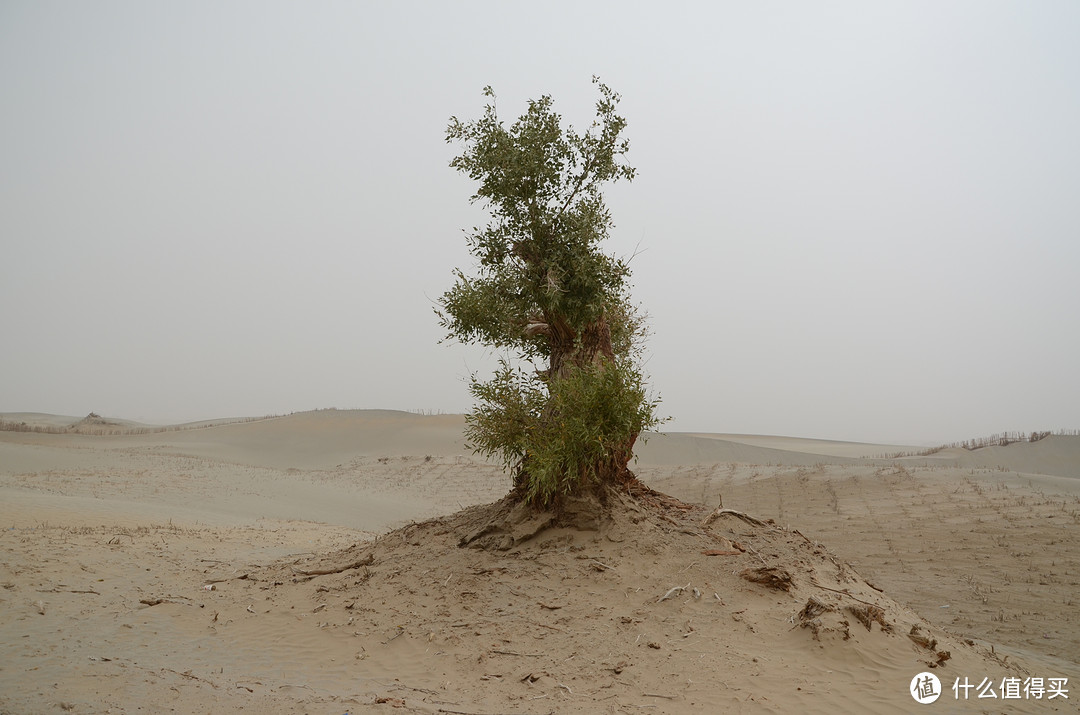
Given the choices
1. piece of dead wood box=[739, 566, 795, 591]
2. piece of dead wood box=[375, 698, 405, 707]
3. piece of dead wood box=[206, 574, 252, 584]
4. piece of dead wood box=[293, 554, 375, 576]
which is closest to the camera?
piece of dead wood box=[375, 698, 405, 707]

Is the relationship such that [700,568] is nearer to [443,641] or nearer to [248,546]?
[443,641]

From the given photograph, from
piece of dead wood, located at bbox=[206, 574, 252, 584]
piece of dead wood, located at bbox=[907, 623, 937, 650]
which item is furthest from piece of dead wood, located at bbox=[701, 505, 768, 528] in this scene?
piece of dead wood, located at bbox=[206, 574, 252, 584]

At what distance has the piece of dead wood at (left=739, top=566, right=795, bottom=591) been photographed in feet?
28.1

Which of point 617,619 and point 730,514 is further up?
point 730,514

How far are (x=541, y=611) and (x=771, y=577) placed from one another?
2.79 meters

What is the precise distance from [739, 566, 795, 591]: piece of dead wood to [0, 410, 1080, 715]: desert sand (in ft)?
0.09

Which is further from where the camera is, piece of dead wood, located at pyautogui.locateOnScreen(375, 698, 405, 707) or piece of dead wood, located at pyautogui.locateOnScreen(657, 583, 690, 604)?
piece of dead wood, located at pyautogui.locateOnScreen(657, 583, 690, 604)

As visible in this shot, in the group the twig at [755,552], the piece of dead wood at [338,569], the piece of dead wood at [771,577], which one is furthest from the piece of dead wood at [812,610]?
the piece of dead wood at [338,569]

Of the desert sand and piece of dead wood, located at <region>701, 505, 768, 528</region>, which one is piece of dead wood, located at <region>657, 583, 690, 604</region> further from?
piece of dead wood, located at <region>701, 505, 768, 528</region>

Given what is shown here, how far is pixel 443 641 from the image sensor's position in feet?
25.7

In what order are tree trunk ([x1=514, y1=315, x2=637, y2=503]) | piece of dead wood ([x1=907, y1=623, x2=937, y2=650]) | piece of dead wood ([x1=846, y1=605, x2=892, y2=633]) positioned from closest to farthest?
piece of dead wood ([x1=907, y1=623, x2=937, y2=650]), piece of dead wood ([x1=846, y1=605, x2=892, y2=633]), tree trunk ([x1=514, y1=315, x2=637, y2=503])

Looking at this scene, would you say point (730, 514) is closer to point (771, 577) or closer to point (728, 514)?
point (728, 514)

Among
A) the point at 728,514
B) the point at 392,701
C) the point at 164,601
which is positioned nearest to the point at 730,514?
the point at 728,514

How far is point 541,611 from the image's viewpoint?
817 cm
